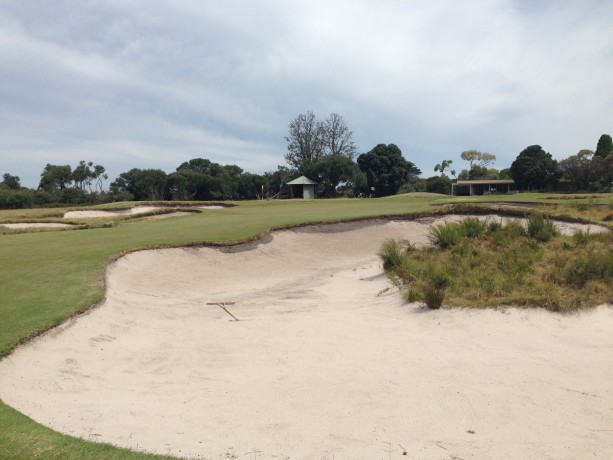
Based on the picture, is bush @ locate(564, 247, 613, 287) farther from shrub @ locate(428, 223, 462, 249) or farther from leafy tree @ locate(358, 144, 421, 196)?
leafy tree @ locate(358, 144, 421, 196)

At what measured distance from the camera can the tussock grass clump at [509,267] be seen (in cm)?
943

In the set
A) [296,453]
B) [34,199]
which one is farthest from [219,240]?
[34,199]

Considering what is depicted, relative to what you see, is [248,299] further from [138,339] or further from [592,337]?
[592,337]

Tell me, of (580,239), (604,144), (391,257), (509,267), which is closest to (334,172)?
(604,144)

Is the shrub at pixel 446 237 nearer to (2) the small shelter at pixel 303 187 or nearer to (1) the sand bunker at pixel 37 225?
(1) the sand bunker at pixel 37 225

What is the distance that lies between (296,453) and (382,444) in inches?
36.0

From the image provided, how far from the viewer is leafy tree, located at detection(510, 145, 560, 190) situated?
68875 mm

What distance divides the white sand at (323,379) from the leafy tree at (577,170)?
62.5 metres

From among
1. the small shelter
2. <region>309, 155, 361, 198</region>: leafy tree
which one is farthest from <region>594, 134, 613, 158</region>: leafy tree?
the small shelter

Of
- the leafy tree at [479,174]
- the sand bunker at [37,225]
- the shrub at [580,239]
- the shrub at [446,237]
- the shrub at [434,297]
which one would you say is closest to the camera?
the shrub at [434,297]

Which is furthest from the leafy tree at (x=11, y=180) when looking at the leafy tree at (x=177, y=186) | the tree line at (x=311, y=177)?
the leafy tree at (x=177, y=186)

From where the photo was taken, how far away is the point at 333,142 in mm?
87375

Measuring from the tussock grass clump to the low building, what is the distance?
6859 cm

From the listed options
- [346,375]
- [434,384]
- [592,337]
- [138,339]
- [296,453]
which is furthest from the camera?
[138,339]
